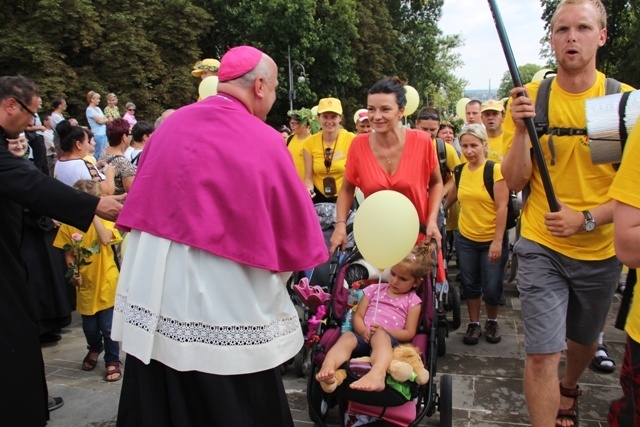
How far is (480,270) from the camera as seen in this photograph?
4941 mm

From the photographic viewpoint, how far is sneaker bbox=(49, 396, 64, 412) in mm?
3721

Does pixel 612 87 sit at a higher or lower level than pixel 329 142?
higher

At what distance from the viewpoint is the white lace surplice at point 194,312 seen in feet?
7.04

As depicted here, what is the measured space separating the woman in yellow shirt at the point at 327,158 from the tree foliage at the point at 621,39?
2477cm

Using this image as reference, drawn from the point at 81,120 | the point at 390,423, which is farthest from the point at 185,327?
the point at 81,120

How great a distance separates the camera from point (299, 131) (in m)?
6.92

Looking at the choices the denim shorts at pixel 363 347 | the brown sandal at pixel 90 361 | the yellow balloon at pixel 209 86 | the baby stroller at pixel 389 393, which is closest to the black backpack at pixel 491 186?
the baby stroller at pixel 389 393

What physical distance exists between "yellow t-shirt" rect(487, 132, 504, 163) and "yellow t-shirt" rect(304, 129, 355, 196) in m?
1.53

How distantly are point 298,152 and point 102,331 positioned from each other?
318 cm

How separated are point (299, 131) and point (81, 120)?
16.5 metres

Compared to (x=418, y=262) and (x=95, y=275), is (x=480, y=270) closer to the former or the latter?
(x=418, y=262)

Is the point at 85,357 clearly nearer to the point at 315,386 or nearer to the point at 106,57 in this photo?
the point at 315,386

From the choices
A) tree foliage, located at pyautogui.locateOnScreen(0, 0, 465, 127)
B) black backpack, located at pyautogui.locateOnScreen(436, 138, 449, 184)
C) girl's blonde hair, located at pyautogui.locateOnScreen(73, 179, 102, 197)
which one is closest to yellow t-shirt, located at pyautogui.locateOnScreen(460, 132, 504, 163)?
black backpack, located at pyautogui.locateOnScreen(436, 138, 449, 184)

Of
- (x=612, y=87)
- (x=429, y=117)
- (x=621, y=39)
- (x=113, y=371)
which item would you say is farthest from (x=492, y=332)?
(x=621, y=39)
